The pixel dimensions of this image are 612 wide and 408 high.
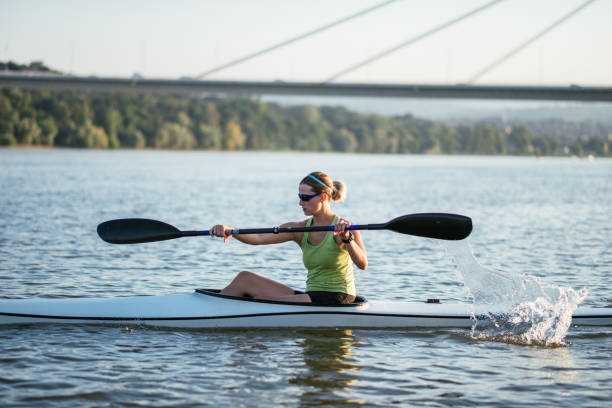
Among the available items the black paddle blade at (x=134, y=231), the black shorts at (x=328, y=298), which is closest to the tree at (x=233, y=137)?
the black paddle blade at (x=134, y=231)

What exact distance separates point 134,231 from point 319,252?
1963mm

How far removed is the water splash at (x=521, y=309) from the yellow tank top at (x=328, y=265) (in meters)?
1.21

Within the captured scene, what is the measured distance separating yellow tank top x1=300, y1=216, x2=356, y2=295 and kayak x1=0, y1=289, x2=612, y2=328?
0.59 ft

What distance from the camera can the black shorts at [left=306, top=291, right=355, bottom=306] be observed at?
638 centimetres

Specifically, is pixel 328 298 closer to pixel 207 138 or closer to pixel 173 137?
pixel 173 137

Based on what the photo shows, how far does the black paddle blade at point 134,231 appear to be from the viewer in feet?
23.5

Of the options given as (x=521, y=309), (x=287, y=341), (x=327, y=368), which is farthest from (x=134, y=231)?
(x=521, y=309)

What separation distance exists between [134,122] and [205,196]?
6763 cm

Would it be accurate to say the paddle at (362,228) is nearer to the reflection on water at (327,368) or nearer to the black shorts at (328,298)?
the black shorts at (328,298)

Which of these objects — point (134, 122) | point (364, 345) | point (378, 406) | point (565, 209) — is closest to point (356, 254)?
point (364, 345)

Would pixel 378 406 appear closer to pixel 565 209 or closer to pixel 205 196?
pixel 565 209

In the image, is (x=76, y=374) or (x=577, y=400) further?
(x=76, y=374)

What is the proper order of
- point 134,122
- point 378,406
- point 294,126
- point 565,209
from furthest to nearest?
point 294,126 < point 134,122 < point 565,209 < point 378,406

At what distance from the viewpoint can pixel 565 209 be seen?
79.0 ft
